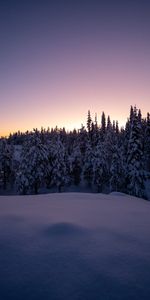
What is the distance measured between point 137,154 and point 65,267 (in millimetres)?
28436

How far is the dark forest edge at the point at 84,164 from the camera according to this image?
31125mm

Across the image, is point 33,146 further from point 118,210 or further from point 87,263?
point 87,263

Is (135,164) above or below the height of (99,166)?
above

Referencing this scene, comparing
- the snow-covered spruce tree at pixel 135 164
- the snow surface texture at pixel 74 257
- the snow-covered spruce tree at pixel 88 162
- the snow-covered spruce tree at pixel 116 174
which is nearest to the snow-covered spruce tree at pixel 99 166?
the snow-covered spruce tree at pixel 88 162

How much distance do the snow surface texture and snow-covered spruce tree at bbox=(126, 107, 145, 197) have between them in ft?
78.9

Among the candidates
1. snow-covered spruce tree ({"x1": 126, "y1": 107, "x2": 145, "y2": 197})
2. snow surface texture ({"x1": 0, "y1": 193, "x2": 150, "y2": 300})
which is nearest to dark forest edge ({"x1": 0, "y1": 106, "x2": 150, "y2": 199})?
snow-covered spruce tree ({"x1": 126, "y1": 107, "x2": 145, "y2": 197})

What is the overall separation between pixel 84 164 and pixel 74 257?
155 feet

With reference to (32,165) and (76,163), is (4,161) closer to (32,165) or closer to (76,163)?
(32,165)

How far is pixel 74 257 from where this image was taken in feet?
14.3

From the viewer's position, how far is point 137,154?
30.9 meters

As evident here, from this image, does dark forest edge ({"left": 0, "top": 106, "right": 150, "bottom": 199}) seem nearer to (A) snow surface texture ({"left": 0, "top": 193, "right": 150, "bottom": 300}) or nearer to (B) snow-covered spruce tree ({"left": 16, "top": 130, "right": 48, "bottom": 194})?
(B) snow-covered spruce tree ({"left": 16, "top": 130, "right": 48, "bottom": 194})

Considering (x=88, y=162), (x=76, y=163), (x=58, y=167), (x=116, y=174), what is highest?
(x=88, y=162)

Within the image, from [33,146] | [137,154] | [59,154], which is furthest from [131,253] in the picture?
[59,154]

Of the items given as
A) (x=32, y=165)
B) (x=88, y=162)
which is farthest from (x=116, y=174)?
(x=32, y=165)
